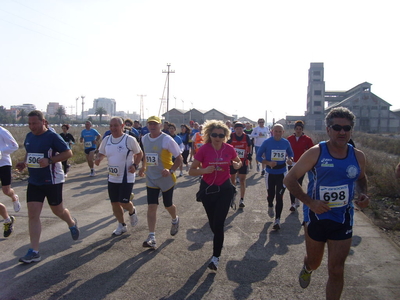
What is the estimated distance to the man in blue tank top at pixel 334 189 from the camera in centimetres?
359

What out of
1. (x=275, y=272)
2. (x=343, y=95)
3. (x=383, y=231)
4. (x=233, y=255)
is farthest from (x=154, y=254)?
(x=343, y=95)

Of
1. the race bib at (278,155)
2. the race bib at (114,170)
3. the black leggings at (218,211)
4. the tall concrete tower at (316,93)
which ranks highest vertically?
the tall concrete tower at (316,93)

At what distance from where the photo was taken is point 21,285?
14.3 feet

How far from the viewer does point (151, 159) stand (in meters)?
6.14

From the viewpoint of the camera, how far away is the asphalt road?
431 cm

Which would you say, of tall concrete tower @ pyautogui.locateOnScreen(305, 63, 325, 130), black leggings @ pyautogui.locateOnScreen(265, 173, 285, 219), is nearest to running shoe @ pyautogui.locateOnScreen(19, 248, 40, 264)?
black leggings @ pyautogui.locateOnScreen(265, 173, 285, 219)

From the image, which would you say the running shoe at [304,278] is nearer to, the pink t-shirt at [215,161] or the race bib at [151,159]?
the pink t-shirt at [215,161]

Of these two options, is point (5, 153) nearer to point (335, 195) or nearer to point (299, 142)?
point (335, 195)

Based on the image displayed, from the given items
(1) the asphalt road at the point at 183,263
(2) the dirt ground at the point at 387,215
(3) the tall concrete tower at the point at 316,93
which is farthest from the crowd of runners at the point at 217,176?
(3) the tall concrete tower at the point at 316,93

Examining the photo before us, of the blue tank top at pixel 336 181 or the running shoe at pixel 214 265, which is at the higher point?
the blue tank top at pixel 336 181

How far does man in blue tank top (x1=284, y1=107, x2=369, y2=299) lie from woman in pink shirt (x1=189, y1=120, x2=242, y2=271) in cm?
154

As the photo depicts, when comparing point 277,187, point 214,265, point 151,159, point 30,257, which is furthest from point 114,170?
point 277,187

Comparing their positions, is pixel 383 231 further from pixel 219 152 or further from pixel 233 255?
pixel 219 152

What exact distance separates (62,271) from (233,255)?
96.2 inches
